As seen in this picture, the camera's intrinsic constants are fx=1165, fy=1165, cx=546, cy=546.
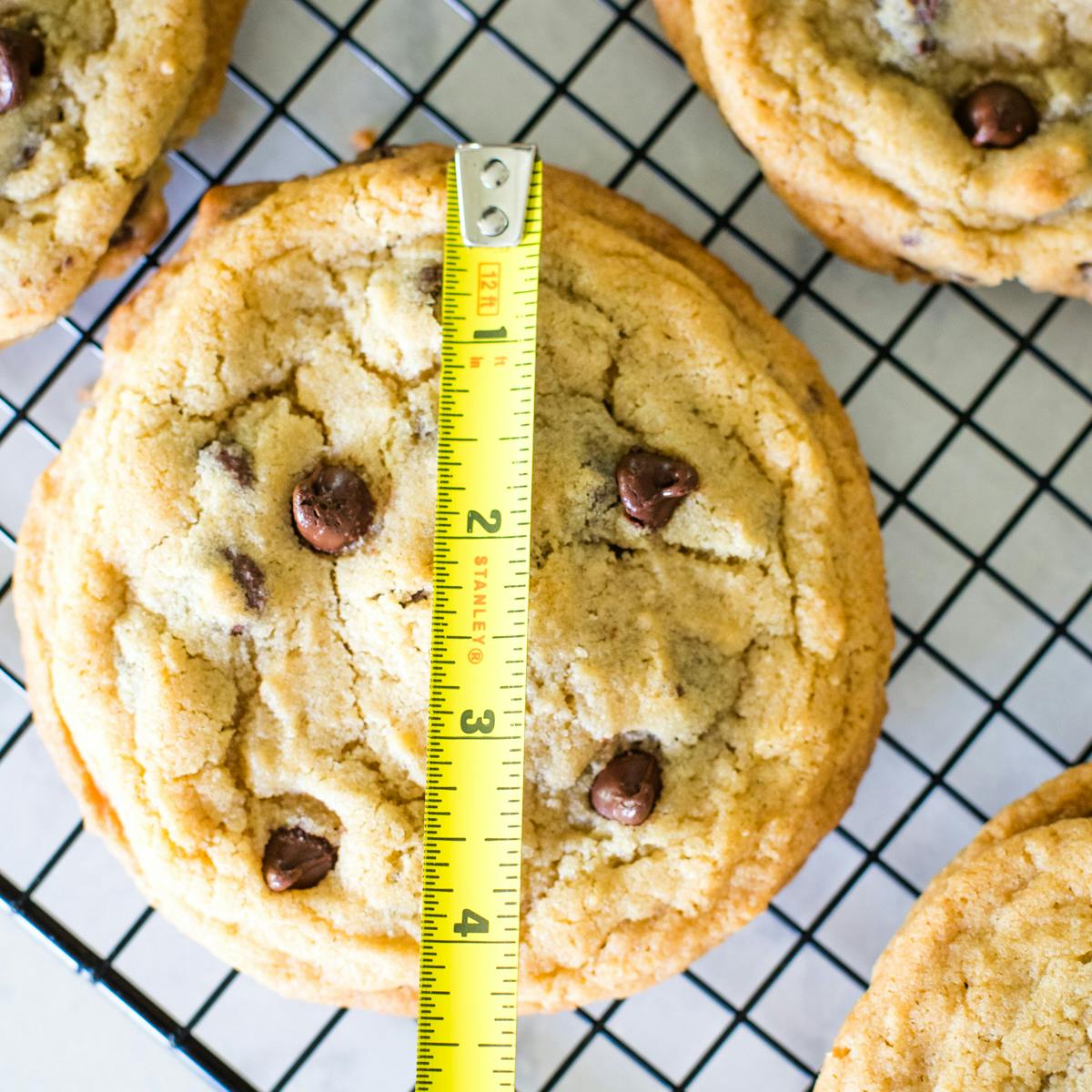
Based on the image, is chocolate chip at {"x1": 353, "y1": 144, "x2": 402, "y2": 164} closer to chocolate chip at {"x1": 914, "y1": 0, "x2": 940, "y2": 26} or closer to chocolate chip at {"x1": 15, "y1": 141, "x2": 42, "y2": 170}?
chocolate chip at {"x1": 15, "y1": 141, "x2": 42, "y2": 170}

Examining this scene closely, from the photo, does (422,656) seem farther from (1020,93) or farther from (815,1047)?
(1020,93)

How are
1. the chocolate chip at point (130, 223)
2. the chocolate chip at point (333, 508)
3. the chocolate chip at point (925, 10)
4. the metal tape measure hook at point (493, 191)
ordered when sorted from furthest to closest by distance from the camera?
the chocolate chip at point (130, 223), the chocolate chip at point (925, 10), the chocolate chip at point (333, 508), the metal tape measure hook at point (493, 191)

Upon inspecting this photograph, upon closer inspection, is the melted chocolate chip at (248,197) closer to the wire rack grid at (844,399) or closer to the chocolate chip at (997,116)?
the wire rack grid at (844,399)

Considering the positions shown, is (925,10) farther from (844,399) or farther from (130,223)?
(130,223)

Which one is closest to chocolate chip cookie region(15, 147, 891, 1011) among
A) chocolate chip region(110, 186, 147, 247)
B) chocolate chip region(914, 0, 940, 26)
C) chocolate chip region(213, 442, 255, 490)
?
chocolate chip region(213, 442, 255, 490)

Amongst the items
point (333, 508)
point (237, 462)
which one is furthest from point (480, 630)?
point (237, 462)

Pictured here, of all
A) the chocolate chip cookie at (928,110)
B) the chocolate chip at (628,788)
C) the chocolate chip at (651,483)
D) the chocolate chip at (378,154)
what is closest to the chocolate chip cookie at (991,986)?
the chocolate chip at (628,788)
